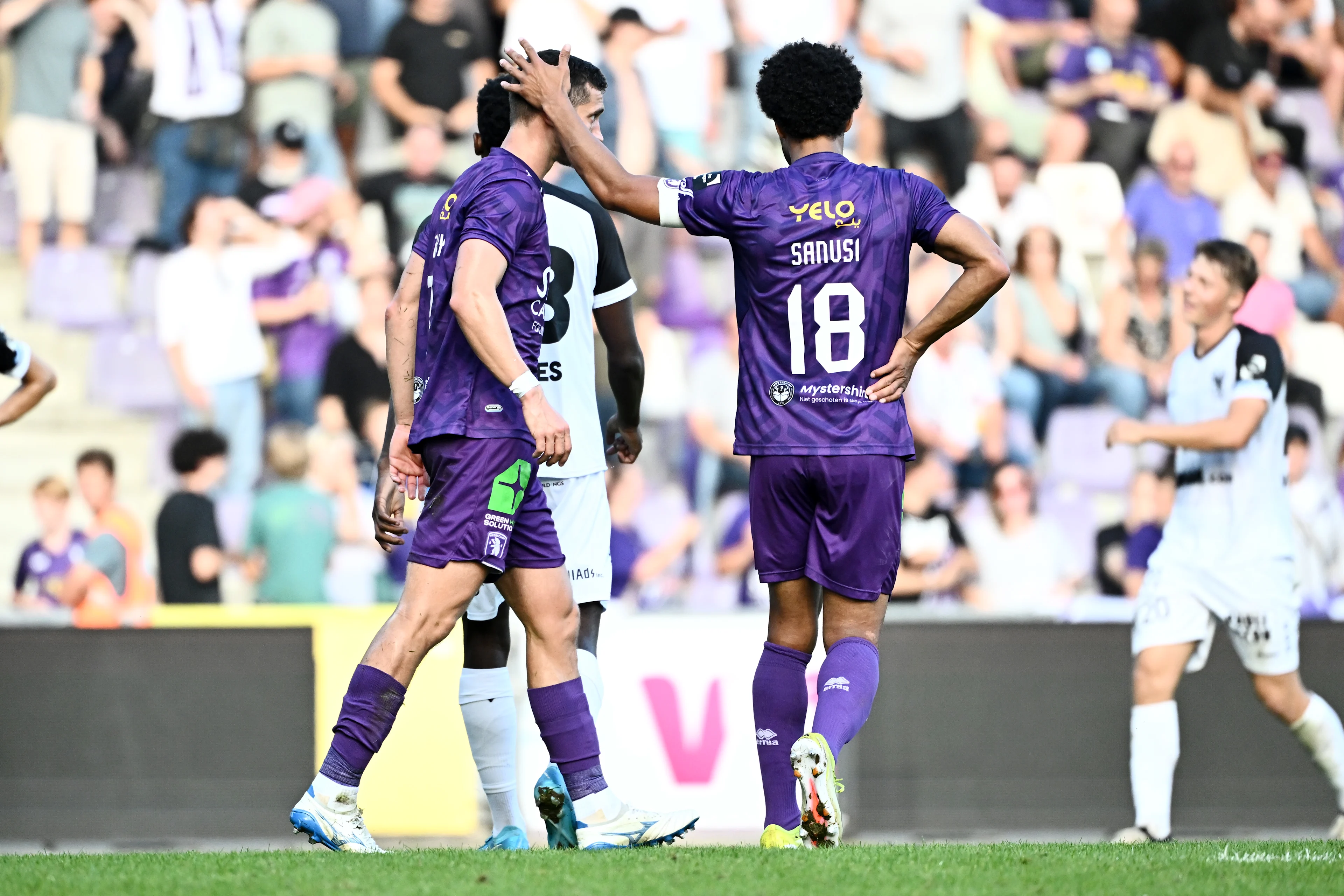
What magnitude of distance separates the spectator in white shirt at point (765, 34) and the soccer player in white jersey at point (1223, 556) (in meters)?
3.63

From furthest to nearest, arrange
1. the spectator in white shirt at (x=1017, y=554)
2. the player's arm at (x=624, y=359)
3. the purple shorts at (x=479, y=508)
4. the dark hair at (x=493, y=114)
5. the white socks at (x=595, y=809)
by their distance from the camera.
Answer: the spectator in white shirt at (x=1017, y=554), the player's arm at (x=624, y=359), the dark hair at (x=493, y=114), the white socks at (x=595, y=809), the purple shorts at (x=479, y=508)

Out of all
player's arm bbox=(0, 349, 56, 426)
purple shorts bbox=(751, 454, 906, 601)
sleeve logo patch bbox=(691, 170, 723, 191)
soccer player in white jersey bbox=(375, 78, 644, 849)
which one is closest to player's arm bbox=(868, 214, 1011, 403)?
purple shorts bbox=(751, 454, 906, 601)

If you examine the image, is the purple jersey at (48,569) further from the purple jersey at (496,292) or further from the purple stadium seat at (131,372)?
the purple jersey at (496,292)

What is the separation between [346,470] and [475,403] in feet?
15.4

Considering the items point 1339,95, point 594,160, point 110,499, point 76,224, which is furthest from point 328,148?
point 1339,95

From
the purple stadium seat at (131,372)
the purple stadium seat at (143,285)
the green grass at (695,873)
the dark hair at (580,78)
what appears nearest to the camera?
the green grass at (695,873)

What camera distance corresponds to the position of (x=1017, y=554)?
28.8 feet

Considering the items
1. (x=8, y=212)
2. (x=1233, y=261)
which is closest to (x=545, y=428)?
(x=1233, y=261)

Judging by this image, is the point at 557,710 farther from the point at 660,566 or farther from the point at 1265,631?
the point at 660,566

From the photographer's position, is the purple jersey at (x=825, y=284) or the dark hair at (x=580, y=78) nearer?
the purple jersey at (x=825, y=284)

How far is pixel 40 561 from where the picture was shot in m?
8.45

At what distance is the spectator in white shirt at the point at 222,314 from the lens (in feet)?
29.3

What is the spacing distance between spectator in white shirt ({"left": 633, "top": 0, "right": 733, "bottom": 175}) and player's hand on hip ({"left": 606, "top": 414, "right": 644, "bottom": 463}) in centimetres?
421

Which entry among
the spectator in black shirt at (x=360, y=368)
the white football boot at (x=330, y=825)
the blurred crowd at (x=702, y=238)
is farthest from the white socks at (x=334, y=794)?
the spectator in black shirt at (x=360, y=368)
